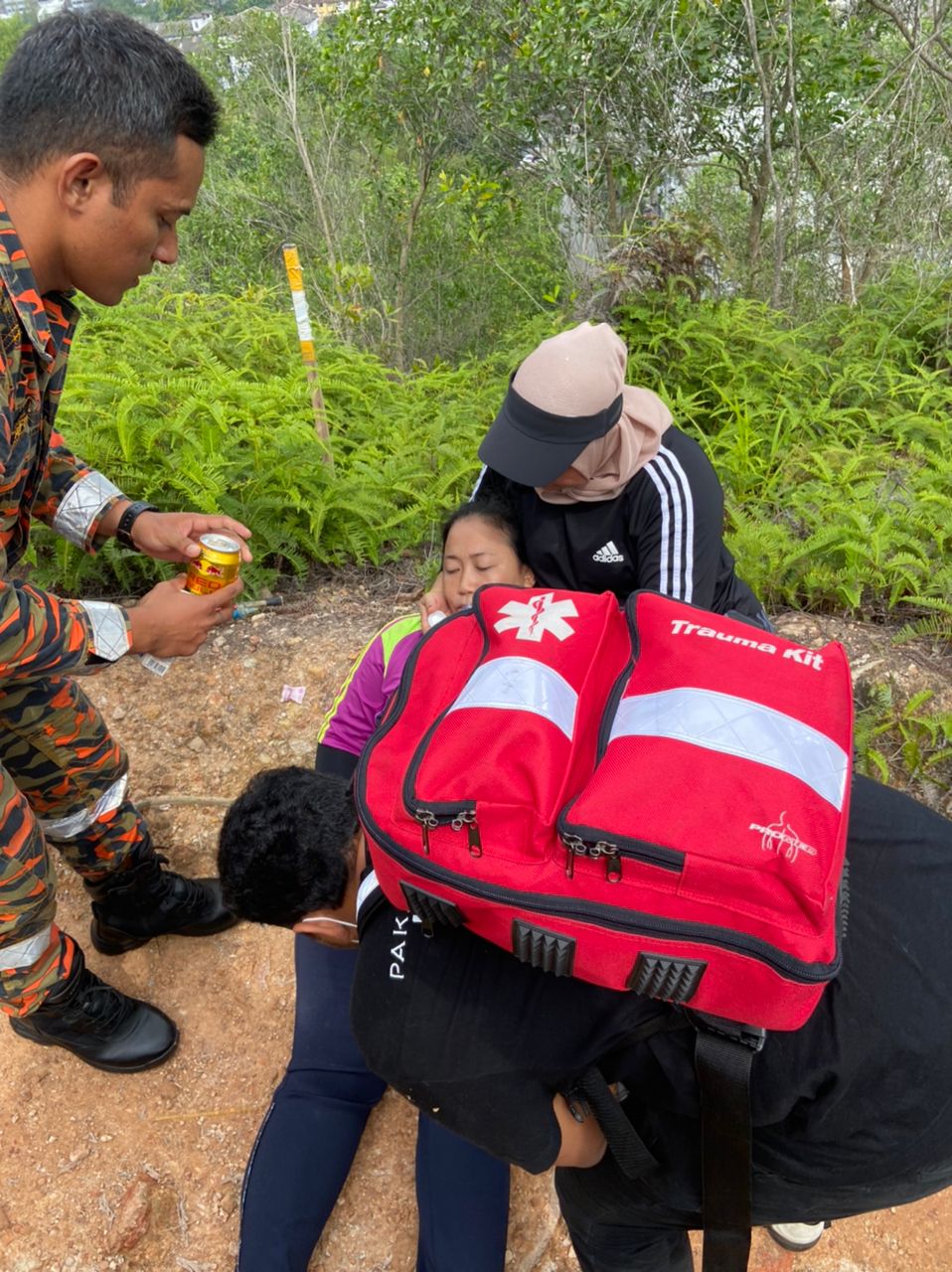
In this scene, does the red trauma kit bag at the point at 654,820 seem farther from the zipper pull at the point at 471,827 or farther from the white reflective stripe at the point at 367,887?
the white reflective stripe at the point at 367,887

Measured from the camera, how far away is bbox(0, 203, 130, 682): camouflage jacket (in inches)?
71.3

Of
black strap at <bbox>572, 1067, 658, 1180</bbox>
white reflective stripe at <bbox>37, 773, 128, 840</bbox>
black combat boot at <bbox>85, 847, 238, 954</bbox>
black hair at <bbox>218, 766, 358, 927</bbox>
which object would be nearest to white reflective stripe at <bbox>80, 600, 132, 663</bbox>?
black hair at <bbox>218, 766, 358, 927</bbox>

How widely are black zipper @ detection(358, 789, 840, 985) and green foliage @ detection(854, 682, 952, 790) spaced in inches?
98.9

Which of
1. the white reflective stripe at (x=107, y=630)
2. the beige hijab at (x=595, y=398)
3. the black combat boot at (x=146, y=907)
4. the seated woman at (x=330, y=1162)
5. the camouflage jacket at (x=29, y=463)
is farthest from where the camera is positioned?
the black combat boot at (x=146, y=907)

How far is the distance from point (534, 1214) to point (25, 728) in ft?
6.85

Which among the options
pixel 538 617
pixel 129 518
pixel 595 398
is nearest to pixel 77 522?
pixel 129 518

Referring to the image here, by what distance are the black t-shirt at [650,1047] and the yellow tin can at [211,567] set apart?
134cm

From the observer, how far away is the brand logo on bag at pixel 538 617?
1.50 m

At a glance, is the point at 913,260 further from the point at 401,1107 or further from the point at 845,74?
the point at 401,1107

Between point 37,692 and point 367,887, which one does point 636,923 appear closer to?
point 367,887

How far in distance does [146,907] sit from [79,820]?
0.45m

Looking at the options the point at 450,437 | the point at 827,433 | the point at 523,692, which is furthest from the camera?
the point at 827,433

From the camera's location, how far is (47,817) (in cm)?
262

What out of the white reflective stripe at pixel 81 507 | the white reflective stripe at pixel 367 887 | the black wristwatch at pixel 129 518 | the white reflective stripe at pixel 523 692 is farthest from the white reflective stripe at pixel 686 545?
the white reflective stripe at pixel 81 507
